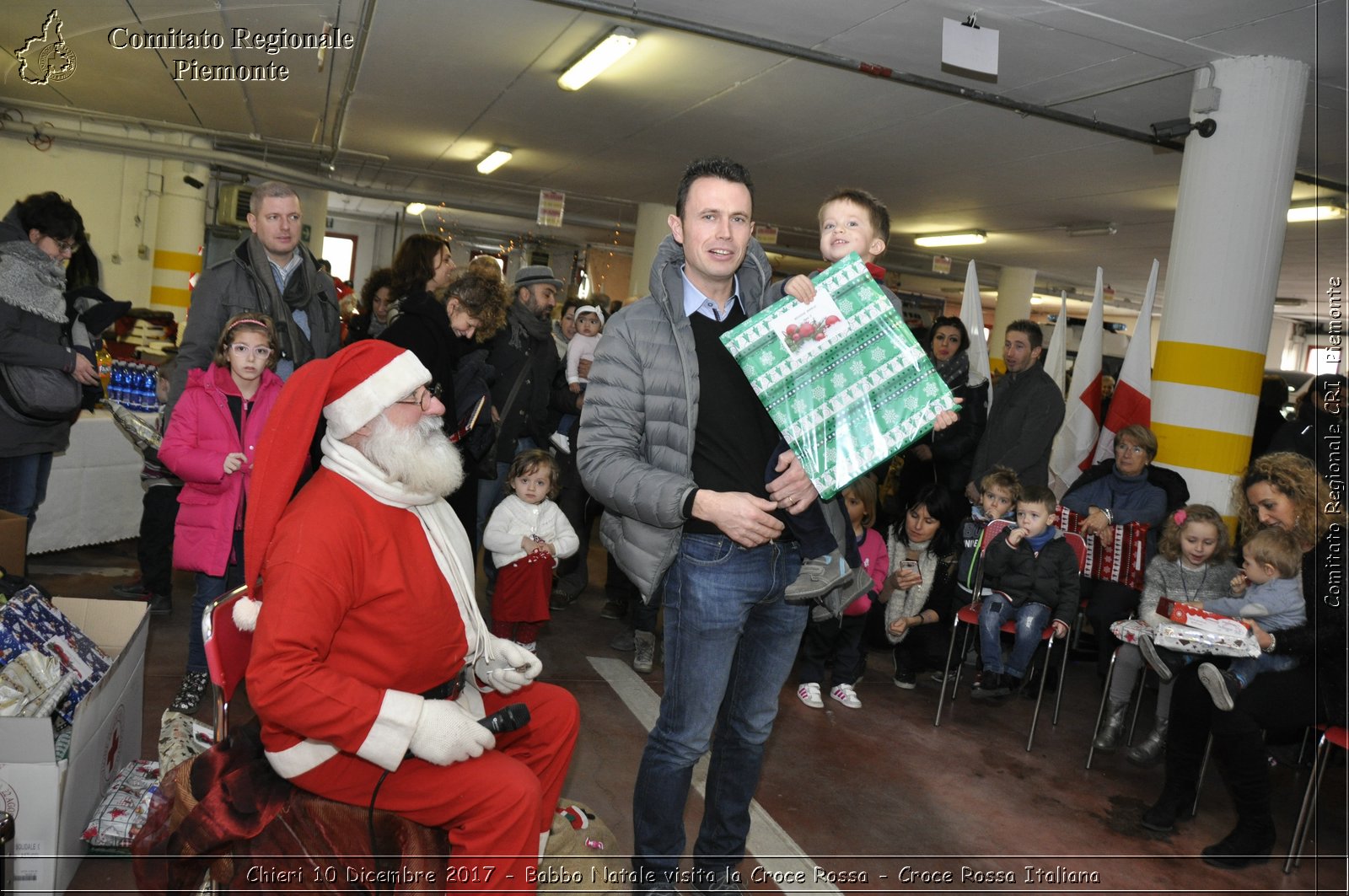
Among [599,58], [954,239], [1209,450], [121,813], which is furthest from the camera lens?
[954,239]

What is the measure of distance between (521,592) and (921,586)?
2.25 m

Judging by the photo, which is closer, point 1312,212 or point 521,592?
point 521,592

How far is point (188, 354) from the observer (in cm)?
362

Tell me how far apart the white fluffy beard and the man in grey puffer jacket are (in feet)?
Result: 1.20

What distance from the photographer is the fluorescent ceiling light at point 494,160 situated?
11.6m

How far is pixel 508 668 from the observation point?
225 cm

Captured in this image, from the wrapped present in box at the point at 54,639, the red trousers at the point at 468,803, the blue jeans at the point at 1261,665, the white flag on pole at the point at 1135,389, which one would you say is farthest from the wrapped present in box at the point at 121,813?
the white flag on pole at the point at 1135,389

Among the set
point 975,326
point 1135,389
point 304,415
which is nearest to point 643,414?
point 304,415

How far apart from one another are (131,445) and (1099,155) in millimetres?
8099

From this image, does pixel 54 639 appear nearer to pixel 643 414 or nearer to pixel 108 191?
pixel 643 414

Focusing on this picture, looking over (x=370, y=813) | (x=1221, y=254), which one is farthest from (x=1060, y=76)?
(x=370, y=813)

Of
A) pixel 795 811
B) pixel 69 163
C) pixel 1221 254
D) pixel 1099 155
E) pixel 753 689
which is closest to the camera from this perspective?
pixel 753 689

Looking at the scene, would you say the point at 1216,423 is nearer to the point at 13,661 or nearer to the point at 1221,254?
the point at 1221,254

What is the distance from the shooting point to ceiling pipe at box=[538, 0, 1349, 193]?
5.99 metres
